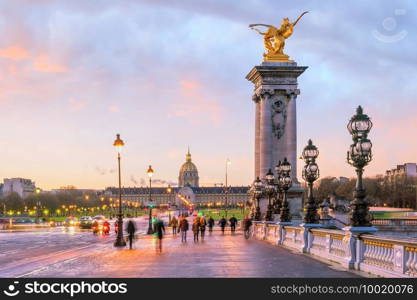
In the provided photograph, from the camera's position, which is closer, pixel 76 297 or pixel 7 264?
pixel 76 297

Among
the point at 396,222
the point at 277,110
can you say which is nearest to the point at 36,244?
the point at 277,110

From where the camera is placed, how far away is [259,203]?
237 feet

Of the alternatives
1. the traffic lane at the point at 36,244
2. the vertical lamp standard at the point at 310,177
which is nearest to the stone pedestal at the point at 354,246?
the vertical lamp standard at the point at 310,177

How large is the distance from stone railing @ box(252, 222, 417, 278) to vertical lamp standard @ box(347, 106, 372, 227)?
0.70 meters

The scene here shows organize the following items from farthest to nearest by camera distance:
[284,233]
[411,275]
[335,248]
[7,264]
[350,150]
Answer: [284,233]
[7,264]
[335,248]
[350,150]
[411,275]

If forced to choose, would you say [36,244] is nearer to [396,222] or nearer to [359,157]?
[359,157]

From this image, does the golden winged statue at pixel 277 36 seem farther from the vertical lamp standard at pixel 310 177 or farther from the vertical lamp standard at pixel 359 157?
the vertical lamp standard at pixel 359 157

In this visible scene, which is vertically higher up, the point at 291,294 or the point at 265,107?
the point at 265,107

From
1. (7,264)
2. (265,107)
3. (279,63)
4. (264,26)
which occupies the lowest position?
(7,264)

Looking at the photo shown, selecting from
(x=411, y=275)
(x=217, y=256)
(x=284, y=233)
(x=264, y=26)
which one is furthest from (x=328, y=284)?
(x=264, y=26)

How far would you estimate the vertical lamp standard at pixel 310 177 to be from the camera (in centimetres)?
3528

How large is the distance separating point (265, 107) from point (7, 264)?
44614 millimetres

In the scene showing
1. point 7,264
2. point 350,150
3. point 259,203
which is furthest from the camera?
point 259,203

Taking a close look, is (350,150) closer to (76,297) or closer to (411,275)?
(411,275)
